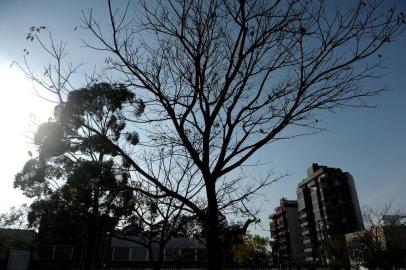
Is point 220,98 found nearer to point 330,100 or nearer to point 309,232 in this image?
point 330,100

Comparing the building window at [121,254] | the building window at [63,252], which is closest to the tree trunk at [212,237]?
the building window at [63,252]

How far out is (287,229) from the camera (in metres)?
80.8

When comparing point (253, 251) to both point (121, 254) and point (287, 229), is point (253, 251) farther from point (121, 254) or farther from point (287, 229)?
point (121, 254)

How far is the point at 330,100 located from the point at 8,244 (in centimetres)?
1896

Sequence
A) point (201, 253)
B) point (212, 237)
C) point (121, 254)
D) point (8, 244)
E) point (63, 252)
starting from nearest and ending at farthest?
1. point (212, 237)
2. point (8, 244)
3. point (63, 252)
4. point (121, 254)
5. point (201, 253)

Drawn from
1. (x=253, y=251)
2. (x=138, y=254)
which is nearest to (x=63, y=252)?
(x=138, y=254)

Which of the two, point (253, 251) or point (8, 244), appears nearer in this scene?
point (8, 244)

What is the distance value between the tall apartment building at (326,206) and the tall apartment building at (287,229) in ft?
14.3

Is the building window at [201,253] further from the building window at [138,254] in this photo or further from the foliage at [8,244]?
the foliage at [8,244]

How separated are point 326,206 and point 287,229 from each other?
20.2 meters

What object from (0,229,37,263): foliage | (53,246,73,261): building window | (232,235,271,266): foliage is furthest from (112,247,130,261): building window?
(232,235,271,266): foliage

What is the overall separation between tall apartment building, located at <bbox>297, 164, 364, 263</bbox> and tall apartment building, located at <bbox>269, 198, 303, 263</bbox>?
4351mm

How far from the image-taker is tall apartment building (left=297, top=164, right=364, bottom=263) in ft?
201

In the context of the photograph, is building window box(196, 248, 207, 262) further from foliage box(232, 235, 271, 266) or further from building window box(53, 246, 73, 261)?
foliage box(232, 235, 271, 266)
